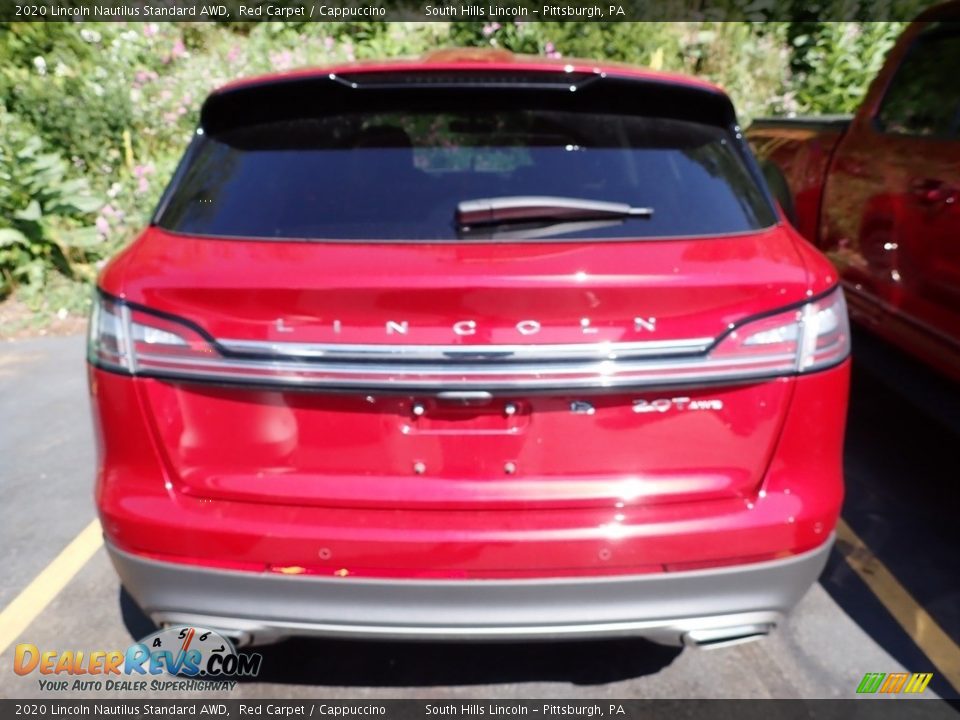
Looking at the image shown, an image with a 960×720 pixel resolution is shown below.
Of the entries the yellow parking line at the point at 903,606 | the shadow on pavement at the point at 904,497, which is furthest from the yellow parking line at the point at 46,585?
the yellow parking line at the point at 903,606

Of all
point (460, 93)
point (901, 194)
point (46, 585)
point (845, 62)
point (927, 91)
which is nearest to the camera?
point (460, 93)

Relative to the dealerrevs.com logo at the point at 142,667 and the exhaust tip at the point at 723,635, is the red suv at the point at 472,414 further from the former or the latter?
the dealerrevs.com logo at the point at 142,667

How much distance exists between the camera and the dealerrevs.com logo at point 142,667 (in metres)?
2.48

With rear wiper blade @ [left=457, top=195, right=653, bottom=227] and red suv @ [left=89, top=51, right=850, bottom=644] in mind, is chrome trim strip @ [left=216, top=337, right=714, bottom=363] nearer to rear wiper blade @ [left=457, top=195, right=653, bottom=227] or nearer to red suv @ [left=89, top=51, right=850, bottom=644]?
red suv @ [left=89, top=51, right=850, bottom=644]

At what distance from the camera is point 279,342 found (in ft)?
6.35

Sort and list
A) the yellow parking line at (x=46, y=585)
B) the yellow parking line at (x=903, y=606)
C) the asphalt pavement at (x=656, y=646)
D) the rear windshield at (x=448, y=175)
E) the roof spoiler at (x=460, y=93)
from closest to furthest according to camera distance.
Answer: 1. the rear windshield at (x=448, y=175)
2. the roof spoiler at (x=460, y=93)
3. the asphalt pavement at (x=656, y=646)
4. the yellow parking line at (x=903, y=606)
5. the yellow parking line at (x=46, y=585)

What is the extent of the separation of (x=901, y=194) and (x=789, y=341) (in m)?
2.16

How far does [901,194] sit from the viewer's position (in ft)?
12.2

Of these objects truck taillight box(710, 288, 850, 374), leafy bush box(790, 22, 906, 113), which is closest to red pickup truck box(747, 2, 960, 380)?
truck taillight box(710, 288, 850, 374)

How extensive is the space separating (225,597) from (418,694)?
829 millimetres

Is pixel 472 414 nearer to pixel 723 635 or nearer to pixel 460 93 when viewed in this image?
pixel 723 635

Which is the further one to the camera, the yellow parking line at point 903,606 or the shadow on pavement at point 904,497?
the shadow on pavement at point 904,497

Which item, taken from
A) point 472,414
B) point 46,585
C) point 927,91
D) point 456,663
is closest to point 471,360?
point 472,414

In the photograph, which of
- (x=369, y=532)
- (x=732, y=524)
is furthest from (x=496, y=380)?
(x=732, y=524)
